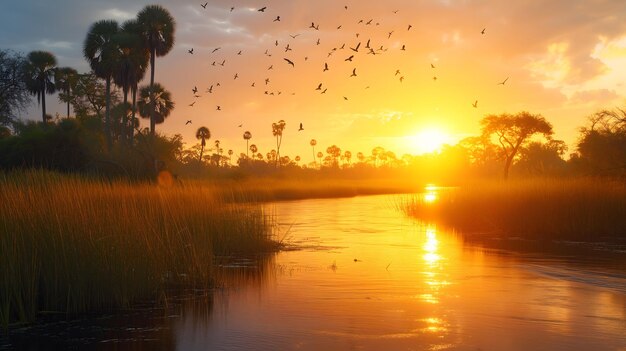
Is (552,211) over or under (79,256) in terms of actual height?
over

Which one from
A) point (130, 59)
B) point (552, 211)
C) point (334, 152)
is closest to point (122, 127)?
point (130, 59)

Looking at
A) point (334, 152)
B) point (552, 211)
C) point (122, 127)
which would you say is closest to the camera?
point (552, 211)

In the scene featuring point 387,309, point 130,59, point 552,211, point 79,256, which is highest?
point 130,59

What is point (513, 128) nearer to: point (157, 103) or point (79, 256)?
point (157, 103)

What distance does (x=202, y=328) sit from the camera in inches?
372

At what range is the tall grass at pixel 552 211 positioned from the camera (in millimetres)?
22125

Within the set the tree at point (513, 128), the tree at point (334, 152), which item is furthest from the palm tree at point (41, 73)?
the tree at point (334, 152)

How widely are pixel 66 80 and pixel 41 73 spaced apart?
3.10 m

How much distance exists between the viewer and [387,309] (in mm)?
10484

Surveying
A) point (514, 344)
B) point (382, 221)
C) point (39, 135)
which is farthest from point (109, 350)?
point (39, 135)

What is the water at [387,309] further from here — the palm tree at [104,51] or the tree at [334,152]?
the tree at [334,152]

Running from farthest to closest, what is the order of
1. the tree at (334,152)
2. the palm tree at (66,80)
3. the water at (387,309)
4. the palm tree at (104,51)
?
the tree at (334,152) < the palm tree at (66,80) < the palm tree at (104,51) < the water at (387,309)

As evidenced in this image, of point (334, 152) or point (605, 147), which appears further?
point (334, 152)

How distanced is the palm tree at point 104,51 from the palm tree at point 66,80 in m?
8.91
